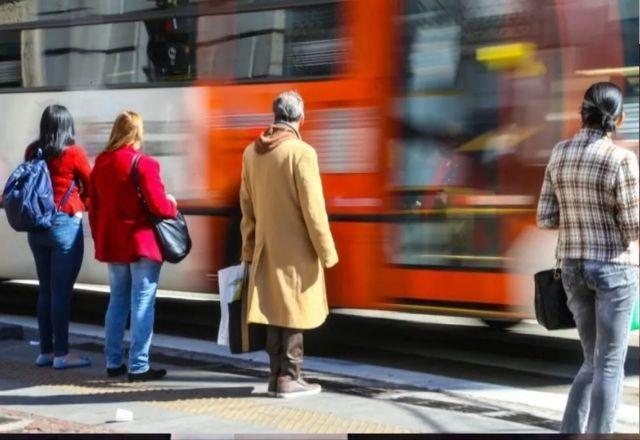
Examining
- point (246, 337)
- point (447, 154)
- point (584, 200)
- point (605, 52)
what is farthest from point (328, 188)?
point (584, 200)

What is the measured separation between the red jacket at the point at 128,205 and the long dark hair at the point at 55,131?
38 cm

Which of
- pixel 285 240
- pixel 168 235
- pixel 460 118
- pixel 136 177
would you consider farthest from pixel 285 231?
pixel 460 118

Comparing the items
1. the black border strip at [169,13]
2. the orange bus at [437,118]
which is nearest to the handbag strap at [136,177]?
the orange bus at [437,118]

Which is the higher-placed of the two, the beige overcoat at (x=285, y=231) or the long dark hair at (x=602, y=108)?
the long dark hair at (x=602, y=108)

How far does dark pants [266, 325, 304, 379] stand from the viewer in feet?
22.5

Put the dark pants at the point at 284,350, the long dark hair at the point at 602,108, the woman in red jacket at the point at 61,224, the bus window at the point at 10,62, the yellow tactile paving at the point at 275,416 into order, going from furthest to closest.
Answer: the bus window at the point at 10,62 < the woman in red jacket at the point at 61,224 < the dark pants at the point at 284,350 < the yellow tactile paving at the point at 275,416 < the long dark hair at the point at 602,108

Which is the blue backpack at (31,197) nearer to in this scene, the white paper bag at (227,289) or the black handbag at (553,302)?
the white paper bag at (227,289)

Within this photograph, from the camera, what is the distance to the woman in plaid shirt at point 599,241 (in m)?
5.40

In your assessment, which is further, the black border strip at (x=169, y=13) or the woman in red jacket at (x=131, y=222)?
the black border strip at (x=169, y=13)

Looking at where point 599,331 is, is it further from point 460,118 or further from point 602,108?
point 460,118

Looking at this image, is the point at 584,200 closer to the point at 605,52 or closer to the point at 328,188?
the point at 605,52

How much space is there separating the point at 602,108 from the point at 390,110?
225 cm

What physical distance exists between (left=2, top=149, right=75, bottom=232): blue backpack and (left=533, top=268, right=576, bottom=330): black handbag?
3104mm

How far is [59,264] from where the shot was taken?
7555mm
